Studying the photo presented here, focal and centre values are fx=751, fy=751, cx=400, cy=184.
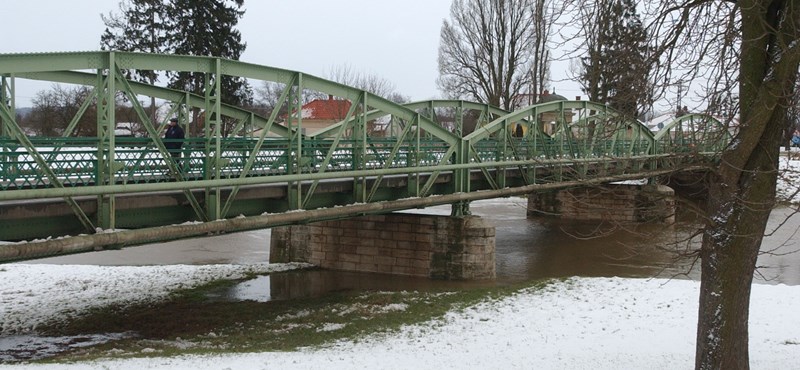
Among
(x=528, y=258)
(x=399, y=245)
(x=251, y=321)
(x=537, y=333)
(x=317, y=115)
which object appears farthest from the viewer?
(x=317, y=115)

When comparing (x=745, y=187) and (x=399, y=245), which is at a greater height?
(x=745, y=187)

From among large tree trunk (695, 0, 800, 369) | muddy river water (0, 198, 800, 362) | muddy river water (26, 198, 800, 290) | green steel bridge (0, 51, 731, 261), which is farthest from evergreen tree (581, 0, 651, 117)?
muddy river water (26, 198, 800, 290)

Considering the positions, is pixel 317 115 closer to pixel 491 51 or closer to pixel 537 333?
pixel 491 51

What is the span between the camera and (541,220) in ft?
116

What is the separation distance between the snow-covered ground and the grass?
66 cm

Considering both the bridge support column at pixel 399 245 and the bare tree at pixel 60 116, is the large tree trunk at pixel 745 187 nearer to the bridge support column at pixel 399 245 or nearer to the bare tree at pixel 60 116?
the bridge support column at pixel 399 245

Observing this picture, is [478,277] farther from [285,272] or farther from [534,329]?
[534,329]

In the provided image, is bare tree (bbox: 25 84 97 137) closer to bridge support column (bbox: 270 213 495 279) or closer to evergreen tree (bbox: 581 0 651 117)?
bridge support column (bbox: 270 213 495 279)

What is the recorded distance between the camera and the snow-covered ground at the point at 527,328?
9.23 m

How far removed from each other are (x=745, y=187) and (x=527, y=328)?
16.8 feet

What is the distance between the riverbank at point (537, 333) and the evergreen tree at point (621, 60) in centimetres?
331

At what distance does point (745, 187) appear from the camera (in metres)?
7.39

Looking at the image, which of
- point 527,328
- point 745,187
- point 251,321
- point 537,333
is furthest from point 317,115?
point 745,187

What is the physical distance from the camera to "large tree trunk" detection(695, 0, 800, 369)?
23.2 ft
